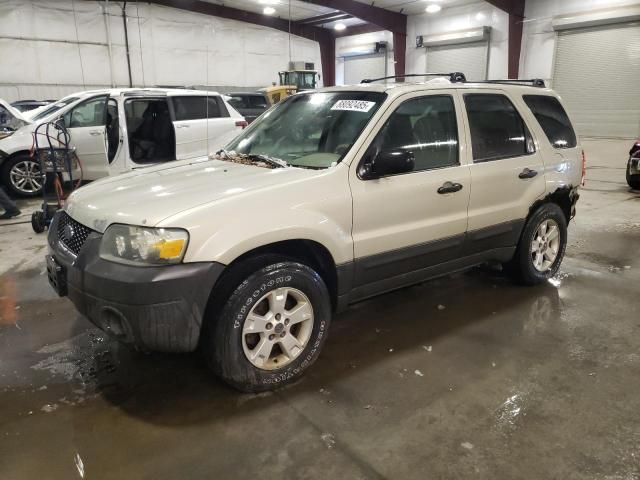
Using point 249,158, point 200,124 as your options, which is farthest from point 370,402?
point 200,124

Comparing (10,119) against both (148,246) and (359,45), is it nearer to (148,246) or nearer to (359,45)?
(148,246)

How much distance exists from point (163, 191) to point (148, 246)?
1.55ft

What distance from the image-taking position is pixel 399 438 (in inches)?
91.0

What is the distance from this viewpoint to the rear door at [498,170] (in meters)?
3.47

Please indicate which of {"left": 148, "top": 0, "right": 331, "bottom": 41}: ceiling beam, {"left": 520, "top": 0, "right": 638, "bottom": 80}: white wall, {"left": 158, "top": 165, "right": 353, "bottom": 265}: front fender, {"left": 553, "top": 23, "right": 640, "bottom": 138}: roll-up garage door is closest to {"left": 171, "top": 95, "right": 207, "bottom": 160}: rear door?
{"left": 158, "top": 165, "right": 353, "bottom": 265}: front fender

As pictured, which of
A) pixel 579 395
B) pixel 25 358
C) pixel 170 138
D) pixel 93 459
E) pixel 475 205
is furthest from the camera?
pixel 170 138

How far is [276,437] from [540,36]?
1768 cm

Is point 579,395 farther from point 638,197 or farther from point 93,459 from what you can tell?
point 638,197

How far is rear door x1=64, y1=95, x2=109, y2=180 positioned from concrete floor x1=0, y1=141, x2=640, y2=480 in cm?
465

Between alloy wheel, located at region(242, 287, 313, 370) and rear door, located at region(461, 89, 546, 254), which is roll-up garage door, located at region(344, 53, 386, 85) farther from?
alloy wheel, located at region(242, 287, 313, 370)

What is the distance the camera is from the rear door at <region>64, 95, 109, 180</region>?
801 centimetres

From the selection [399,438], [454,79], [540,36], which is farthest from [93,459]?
[540,36]

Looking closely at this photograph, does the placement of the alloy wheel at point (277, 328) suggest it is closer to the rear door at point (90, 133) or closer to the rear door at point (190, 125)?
the rear door at point (190, 125)

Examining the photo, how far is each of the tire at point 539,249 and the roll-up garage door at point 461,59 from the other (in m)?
15.2
